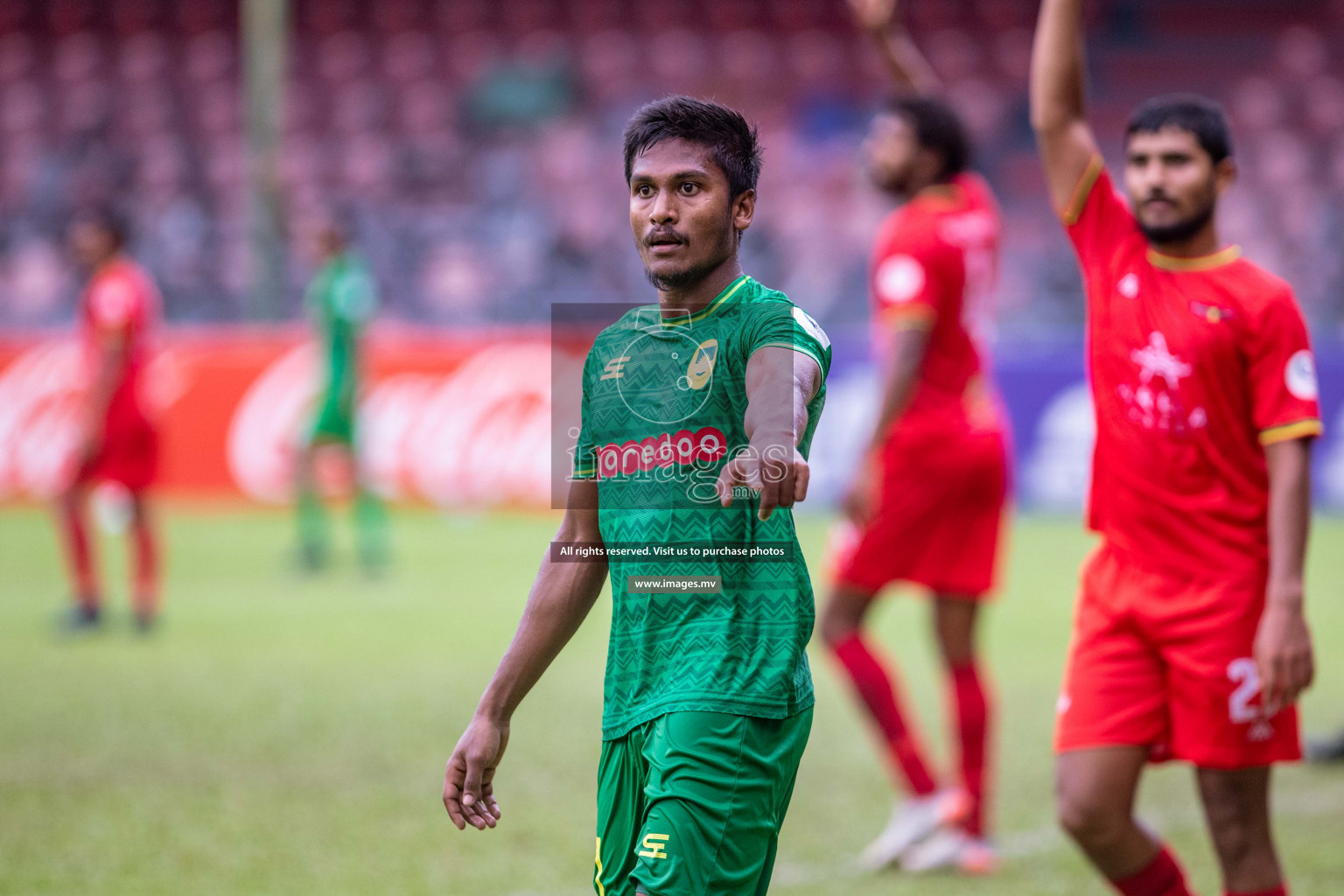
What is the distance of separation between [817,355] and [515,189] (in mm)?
19654

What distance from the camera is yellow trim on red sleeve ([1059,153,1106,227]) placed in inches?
147

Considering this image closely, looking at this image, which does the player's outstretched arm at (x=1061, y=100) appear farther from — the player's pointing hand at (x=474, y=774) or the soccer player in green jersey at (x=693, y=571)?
the player's pointing hand at (x=474, y=774)

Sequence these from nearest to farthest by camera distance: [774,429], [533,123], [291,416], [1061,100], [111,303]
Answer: [774,429] < [1061,100] < [111,303] < [291,416] < [533,123]

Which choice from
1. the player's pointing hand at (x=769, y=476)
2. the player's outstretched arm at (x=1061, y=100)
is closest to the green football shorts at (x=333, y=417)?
the player's outstretched arm at (x=1061, y=100)

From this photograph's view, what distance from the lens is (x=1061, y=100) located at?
371cm

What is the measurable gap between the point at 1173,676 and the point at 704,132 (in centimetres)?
183

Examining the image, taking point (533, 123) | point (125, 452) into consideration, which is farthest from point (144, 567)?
point (533, 123)

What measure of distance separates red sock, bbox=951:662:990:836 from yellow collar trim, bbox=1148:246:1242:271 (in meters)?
1.99

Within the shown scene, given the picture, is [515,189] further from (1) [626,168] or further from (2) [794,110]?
(1) [626,168]

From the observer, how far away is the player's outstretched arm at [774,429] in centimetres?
218

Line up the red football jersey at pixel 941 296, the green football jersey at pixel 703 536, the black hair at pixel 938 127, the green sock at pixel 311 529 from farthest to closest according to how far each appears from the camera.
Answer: the green sock at pixel 311 529, the black hair at pixel 938 127, the red football jersey at pixel 941 296, the green football jersey at pixel 703 536

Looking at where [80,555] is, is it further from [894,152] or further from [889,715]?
[894,152]

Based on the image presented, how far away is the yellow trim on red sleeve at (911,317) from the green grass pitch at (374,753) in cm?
182

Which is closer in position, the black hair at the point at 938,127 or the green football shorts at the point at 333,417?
the black hair at the point at 938,127
